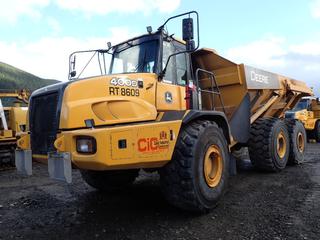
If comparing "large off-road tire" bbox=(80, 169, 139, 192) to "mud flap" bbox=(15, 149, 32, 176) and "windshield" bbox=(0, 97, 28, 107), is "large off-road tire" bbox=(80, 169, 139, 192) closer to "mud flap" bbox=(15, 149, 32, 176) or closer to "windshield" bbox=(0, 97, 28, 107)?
"mud flap" bbox=(15, 149, 32, 176)

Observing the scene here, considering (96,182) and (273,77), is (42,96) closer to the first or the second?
(96,182)

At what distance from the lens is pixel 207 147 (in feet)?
16.7

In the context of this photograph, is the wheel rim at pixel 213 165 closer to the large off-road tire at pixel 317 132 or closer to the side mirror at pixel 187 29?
the side mirror at pixel 187 29

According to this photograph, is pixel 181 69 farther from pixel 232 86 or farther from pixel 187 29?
pixel 232 86

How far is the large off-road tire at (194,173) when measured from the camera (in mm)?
4680

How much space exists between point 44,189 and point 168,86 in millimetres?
3373

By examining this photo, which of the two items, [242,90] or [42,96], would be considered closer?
[42,96]

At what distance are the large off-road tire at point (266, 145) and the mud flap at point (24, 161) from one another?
171 inches

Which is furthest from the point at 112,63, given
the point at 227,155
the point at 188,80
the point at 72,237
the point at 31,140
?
the point at 72,237

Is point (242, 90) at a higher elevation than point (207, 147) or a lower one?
higher

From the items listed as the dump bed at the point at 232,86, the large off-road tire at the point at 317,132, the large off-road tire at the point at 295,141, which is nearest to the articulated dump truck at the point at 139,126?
the dump bed at the point at 232,86

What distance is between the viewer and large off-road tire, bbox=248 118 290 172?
7457 millimetres

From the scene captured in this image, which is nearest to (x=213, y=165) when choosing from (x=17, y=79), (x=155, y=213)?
(x=155, y=213)

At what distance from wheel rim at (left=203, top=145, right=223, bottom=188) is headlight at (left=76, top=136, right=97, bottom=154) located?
65.1 inches
